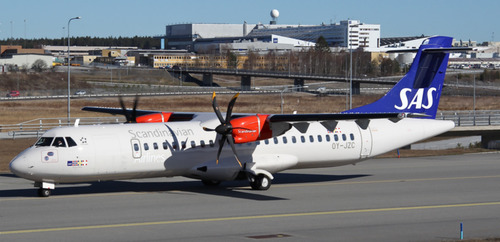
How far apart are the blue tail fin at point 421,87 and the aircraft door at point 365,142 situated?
2.15 meters

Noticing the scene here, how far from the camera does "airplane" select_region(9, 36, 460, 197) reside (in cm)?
2375

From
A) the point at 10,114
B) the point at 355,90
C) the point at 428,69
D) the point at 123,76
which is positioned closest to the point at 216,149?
the point at 428,69

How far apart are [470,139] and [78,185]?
44123mm

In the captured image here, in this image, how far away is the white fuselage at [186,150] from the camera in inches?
926

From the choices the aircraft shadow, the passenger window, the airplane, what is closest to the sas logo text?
the airplane

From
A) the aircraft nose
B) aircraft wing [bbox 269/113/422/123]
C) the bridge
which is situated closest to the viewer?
the aircraft nose

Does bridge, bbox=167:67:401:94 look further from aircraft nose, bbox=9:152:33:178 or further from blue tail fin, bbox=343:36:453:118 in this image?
aircraft nose, bbox=9:152:33:178

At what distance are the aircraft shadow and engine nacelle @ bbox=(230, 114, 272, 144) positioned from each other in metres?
2.13

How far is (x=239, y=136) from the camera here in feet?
82.8

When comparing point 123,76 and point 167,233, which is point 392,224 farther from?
point 123,76

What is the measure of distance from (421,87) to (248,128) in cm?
1014

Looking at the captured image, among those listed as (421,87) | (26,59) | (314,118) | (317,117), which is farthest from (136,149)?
(26,59)

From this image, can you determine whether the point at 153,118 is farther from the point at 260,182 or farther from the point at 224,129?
the point at 260,182

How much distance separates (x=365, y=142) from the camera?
28.8 meters
